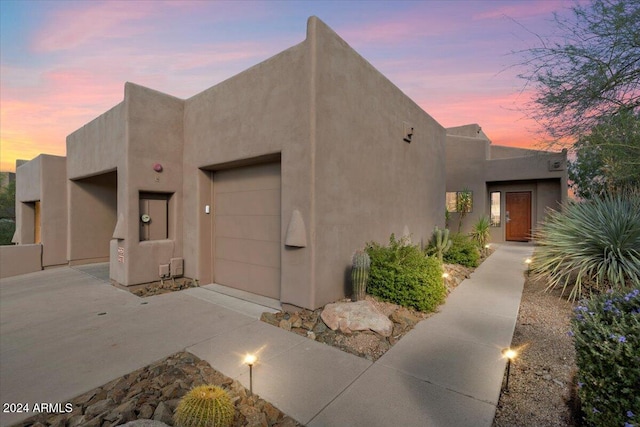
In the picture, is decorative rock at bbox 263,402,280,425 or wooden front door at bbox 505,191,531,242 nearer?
decorative rock at bbox 263,402,280,425

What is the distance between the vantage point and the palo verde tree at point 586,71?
15.0ft

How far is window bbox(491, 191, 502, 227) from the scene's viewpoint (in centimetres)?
1273

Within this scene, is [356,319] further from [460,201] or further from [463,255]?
[460,201]

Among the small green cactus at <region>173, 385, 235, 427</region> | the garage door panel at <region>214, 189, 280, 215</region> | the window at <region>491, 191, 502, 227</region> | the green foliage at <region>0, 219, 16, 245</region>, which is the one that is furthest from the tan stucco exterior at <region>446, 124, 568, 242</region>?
the green foliage at <region>0, 219, 16, 245</region>

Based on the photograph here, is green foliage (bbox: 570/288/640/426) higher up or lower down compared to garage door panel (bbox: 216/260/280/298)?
higher up

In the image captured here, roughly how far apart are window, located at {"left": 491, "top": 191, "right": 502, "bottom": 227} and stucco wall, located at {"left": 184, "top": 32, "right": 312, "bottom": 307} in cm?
1165

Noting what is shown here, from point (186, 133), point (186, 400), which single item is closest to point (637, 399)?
point (186, 400)

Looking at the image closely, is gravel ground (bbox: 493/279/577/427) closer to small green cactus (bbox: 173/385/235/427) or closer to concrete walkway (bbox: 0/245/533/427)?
concrete walkway (bbox: 0/245/533/427)

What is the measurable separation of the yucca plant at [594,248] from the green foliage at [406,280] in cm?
219

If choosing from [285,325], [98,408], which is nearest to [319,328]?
[285,325]

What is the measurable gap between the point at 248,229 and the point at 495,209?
1180cm

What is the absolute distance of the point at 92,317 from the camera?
189 inches

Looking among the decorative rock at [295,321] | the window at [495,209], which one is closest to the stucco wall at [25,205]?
the decorative rock at [295,321]

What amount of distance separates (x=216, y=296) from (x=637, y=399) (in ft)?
19.5
